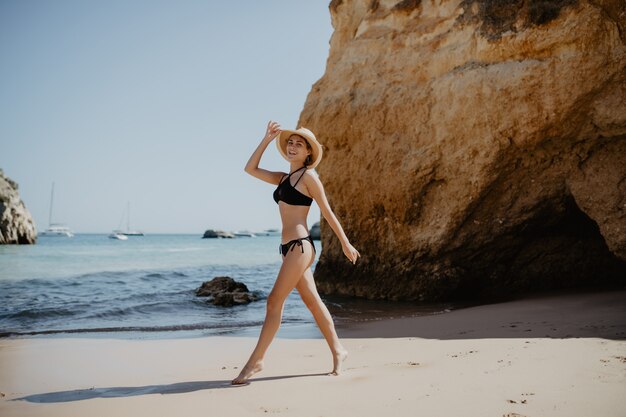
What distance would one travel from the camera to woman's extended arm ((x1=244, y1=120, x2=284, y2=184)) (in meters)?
4.09

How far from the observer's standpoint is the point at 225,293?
32.6ft

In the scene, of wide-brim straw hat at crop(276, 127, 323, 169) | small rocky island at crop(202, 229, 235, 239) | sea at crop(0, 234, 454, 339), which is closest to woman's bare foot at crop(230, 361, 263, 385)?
wide-brim straw hat at crop(276, 127, 323, 169)

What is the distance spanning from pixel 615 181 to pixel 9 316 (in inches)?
382

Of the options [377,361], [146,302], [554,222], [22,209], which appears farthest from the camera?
[22,209]

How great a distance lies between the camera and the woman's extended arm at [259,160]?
13.4 ft

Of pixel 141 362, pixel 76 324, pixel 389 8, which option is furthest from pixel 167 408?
pixel 389 8

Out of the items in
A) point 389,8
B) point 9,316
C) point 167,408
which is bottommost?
point 9,316

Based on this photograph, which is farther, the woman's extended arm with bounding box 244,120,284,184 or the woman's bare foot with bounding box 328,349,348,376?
the woman's extended arm with bounding box 244,120,284,184

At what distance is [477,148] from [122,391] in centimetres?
635

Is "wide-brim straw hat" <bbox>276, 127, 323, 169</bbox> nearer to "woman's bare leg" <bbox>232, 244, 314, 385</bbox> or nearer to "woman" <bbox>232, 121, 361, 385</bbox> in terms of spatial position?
"woman" <bbox>232, 121, 361, 385</bbox>

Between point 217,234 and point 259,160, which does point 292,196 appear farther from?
point 217,234

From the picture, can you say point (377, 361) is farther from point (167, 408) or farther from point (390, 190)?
point (390, 190)

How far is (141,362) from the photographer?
4559 mm

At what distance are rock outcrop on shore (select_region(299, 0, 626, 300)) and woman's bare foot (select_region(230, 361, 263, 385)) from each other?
17.4 feet
